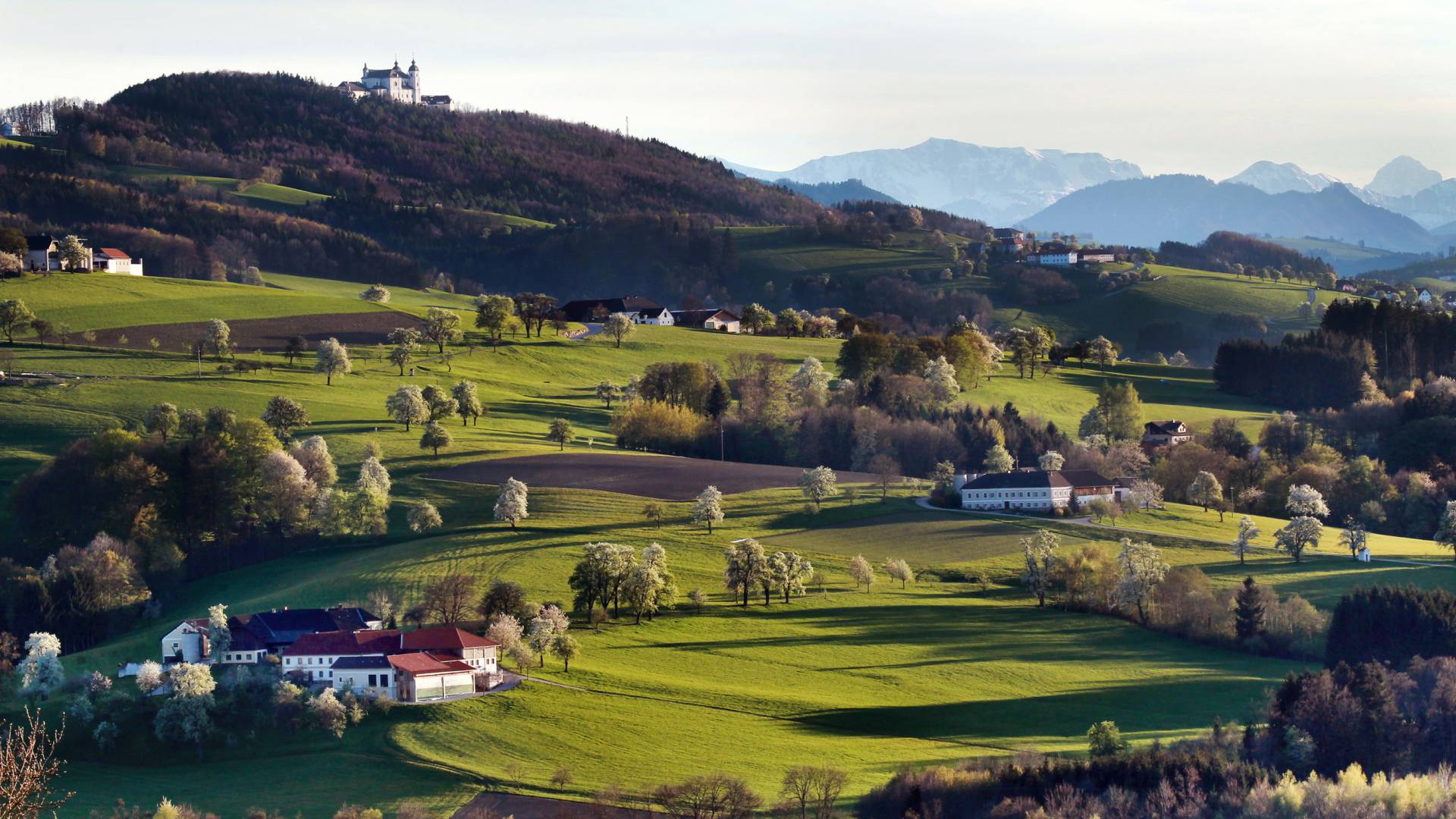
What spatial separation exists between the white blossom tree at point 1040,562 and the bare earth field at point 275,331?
244 feet

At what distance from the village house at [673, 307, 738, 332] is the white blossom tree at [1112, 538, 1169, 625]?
10275cm

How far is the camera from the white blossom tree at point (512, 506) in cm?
9569

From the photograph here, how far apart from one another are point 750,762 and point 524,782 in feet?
28.2

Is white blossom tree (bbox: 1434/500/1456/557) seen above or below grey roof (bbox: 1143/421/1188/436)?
below

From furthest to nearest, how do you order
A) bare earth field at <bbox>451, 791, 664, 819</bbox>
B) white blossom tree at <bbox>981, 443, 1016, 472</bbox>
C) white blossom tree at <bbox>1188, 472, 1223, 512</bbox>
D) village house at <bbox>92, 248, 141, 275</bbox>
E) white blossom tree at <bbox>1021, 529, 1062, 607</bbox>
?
1. village house at <bbox>92, 248, 141, 275</bbox>
2. white blossom tree at <bbox>981, 443, 1016, 472</bbox>
3. white blossom tree at <bbox>1188, 472, 1223, 512</bbox>
4. white blossom tree at <bbox>1021, 529, 1062, 607</bbox>
5. bare earth field at <bbox>451, 791, 664, 819</bbox>

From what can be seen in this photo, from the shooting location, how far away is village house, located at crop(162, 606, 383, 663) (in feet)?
244

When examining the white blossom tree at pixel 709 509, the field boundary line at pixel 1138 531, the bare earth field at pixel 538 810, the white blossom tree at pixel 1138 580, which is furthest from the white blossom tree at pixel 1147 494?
the bare earth field at pixel 538 810

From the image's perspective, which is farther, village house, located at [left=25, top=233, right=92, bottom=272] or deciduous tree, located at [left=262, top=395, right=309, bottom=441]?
village house, located at [left=25, top=233, right=92, bottom=272]

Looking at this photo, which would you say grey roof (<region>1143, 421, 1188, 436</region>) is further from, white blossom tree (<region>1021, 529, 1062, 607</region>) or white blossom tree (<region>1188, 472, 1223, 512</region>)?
white blossom tree (<region>1021, 529, 1062, 607</region>)

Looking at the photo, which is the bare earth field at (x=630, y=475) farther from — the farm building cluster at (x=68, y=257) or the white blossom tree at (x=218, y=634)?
the farm building cluster at (x=68, y=257)

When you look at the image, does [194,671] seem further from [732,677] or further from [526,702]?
[732,677]

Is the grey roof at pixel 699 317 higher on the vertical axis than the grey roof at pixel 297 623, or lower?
higher

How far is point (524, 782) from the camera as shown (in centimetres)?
5878

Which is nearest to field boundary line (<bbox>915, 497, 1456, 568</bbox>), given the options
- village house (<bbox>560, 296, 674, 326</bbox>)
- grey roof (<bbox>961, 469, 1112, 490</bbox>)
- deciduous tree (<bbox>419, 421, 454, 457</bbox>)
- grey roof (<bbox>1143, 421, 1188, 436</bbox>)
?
grey roof (<bbox>961, 469, 1112, 490</bbox>)
